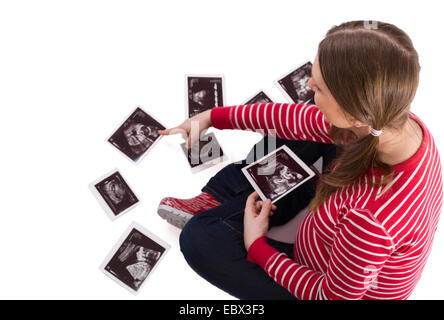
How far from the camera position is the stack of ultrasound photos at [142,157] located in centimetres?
144

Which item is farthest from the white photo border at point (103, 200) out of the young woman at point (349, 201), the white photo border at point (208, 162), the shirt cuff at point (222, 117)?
the shirt cuff at point (222, 117)

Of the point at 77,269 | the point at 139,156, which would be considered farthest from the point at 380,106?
the point at 77,269

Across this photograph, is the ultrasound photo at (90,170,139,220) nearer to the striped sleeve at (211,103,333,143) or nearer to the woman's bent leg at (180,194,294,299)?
the woman's bent leg at (180,194,294,299)

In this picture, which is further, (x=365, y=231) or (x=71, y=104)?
(x=71, y=104)

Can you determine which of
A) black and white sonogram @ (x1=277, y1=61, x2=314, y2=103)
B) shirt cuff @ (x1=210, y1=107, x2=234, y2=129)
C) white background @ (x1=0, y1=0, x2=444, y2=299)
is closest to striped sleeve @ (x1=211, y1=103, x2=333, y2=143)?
shirt cuff @ (x1=210, y1=107, x2=234, y2=129)

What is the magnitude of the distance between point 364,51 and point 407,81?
0.11 meters

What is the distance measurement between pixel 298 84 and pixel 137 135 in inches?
32.6

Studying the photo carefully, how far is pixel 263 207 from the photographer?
50.5 inches

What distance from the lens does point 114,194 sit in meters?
1.63

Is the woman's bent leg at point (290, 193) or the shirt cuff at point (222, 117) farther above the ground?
the shirt cuff at point (222, 117)

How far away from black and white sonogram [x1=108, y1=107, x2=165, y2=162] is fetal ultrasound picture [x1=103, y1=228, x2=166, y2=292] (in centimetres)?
36

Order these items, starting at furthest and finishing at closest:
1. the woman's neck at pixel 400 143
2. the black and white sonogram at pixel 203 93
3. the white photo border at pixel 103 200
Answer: the black and white sonogram at pixel 203 93 < the white photo border at pixel 103 200 < the woman's neck at pixel 400 143

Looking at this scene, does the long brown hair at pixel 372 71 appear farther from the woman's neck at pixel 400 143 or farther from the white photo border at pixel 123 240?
the white photo border at pixel 123 240
